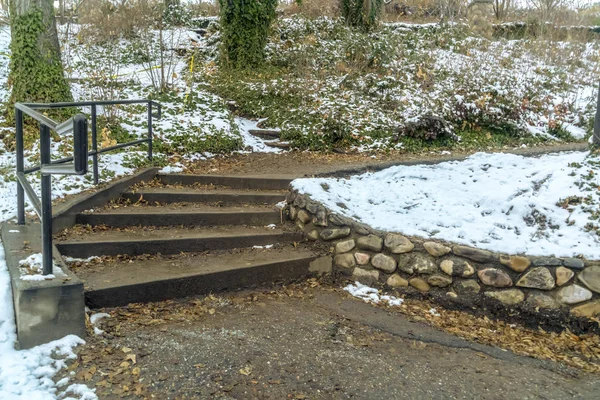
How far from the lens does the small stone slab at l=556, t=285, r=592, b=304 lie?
387 centimetres

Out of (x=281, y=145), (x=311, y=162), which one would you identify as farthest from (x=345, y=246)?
(x=281, y=145)

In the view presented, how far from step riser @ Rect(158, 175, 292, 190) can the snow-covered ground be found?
53 cm

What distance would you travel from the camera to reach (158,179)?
620cm

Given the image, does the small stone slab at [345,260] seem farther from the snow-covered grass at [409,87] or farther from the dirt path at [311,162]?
the snow-covered grass at [409,87]

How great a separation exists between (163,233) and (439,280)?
2603mm

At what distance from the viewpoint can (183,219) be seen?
5.03 metres

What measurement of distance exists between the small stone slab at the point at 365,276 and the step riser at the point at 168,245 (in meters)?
0.76

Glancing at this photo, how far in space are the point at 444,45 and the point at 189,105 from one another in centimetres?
737

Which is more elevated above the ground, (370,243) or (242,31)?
(242,31)

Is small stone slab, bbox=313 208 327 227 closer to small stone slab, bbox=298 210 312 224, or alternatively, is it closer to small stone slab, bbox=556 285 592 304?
small stone slab, bbox=298 210 312 224

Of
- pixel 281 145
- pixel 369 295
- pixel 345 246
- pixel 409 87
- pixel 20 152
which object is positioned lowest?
pixel 369 295

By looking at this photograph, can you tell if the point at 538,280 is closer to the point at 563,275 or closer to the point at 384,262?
the point at 563,275

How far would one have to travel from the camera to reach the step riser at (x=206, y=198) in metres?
5.50

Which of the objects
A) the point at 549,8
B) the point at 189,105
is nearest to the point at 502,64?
the point at 549,8
